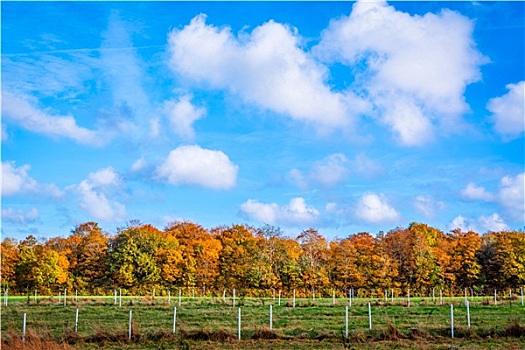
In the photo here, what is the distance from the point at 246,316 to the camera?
34.1 metres

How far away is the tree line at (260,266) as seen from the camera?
231 feet

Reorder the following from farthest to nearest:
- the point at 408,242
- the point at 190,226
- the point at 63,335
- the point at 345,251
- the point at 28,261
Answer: the point at 190,226
the point at 408,242
the point at 345,251
the point at 28,261
the point at 63,335

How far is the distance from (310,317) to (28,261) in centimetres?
4624

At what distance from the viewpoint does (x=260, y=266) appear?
71625 mm

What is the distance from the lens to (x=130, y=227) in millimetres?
80062

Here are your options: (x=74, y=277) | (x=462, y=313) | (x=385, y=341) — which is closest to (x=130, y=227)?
(x=74, y=277)

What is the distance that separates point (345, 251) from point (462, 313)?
3794 cm

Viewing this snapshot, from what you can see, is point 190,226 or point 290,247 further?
point 190,226

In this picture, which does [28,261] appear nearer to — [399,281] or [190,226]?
[190,226]

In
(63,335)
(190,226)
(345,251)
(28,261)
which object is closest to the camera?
(63,335)

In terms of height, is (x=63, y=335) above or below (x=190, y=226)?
below

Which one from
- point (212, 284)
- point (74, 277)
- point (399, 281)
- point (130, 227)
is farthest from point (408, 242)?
point (74, 277)

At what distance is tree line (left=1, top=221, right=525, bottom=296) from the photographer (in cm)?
7031

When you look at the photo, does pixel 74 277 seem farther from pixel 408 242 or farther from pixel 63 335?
pixel 63 335
